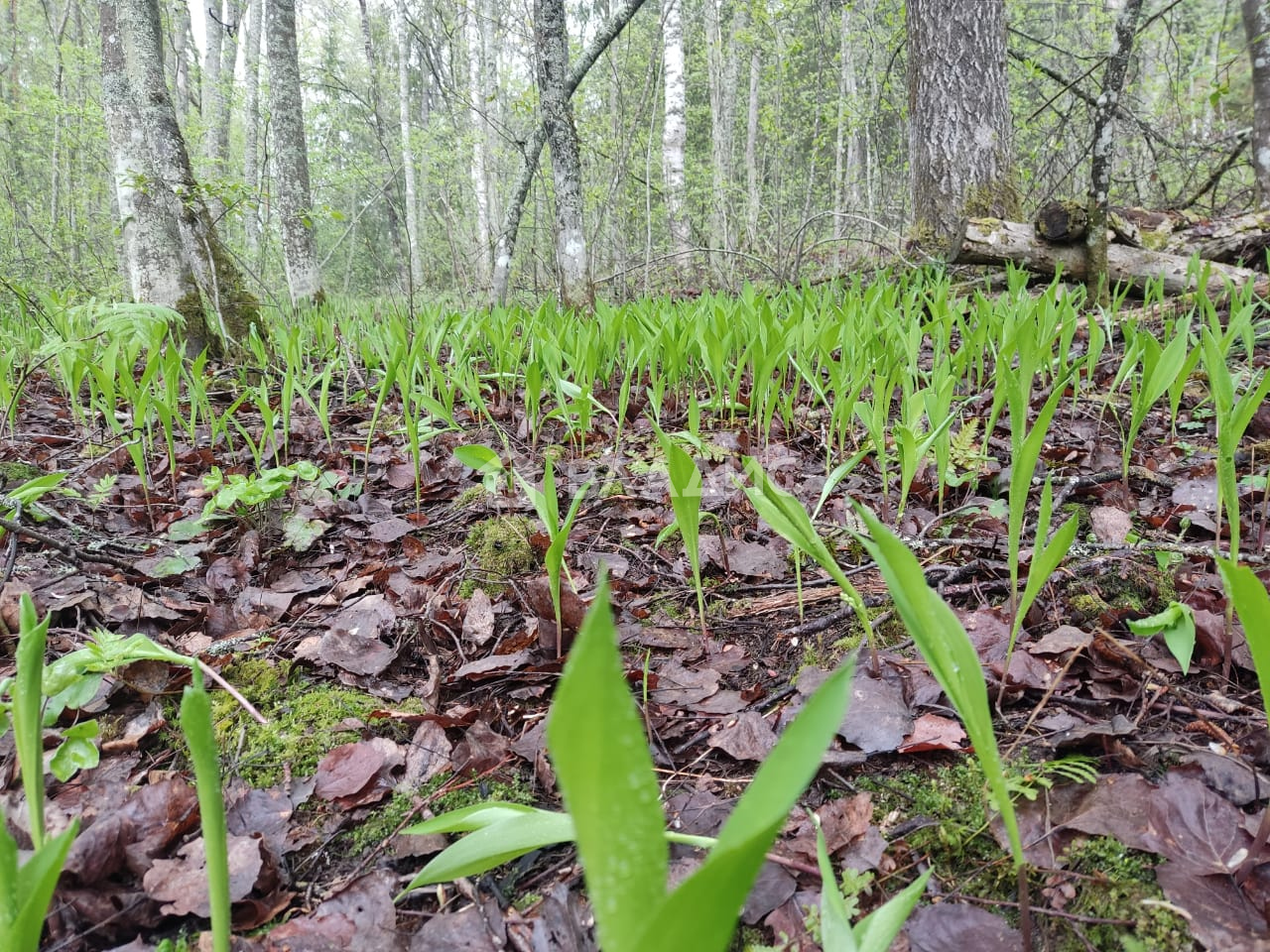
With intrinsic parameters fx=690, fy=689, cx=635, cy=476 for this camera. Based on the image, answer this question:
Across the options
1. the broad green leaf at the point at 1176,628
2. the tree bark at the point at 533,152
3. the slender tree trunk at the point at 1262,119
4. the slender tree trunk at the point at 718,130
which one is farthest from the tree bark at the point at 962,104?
the broad green leaf at the point at 1176,628

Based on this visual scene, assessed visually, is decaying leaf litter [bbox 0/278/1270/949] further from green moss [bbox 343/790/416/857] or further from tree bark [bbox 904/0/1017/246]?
tree bark [bbox 904/0/1017/246]

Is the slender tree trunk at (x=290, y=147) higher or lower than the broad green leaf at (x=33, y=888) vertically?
higher

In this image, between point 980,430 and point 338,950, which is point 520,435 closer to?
point 980,430

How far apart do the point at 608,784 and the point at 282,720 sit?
974 millimetres

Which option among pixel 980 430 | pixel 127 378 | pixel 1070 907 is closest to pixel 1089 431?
pixel 980 430

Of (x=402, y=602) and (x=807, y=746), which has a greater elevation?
(x=807, y=746)

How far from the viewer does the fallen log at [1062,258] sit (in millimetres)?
3584

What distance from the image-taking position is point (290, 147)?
6637 mm

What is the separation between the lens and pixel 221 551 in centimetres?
171

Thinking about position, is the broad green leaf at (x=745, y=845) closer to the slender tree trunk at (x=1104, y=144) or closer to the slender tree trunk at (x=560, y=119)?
the slender tree trunk at (x=1104, y=144)

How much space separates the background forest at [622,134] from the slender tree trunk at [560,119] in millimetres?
115

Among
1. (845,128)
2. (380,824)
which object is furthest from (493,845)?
(845,128)

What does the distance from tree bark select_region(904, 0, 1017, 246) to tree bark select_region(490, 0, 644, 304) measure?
6.35ft

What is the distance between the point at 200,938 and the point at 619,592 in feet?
2.90
